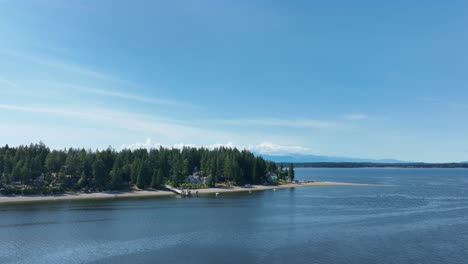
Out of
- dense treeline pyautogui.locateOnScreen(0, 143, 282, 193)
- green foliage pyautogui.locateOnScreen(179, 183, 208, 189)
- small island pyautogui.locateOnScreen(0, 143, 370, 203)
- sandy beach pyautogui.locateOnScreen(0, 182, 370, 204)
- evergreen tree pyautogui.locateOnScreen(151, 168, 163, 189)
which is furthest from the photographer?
green foliage pyautogui.locateOnScreen(179, 183, 208, 189)

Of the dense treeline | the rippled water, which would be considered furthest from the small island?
the rippled water

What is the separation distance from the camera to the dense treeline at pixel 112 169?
120m

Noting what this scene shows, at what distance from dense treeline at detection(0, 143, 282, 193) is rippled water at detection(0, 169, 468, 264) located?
26698mm

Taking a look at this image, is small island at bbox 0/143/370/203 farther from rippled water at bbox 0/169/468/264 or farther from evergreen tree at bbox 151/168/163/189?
rippled water at bbox 0/169/468/264

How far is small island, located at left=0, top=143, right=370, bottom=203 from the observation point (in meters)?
116

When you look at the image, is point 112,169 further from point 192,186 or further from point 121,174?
point 192,186

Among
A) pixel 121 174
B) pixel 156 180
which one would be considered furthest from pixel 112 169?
pixel 156 180

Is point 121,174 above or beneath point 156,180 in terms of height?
above

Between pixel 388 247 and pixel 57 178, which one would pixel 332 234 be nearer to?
pixel 388 247

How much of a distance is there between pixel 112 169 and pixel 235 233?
8620cm

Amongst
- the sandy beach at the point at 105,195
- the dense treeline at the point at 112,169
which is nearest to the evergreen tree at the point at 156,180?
the dense treeline at the point at 112,169

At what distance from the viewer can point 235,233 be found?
60.2m

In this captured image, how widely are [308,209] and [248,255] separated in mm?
45016

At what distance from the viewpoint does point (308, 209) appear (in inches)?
3452
